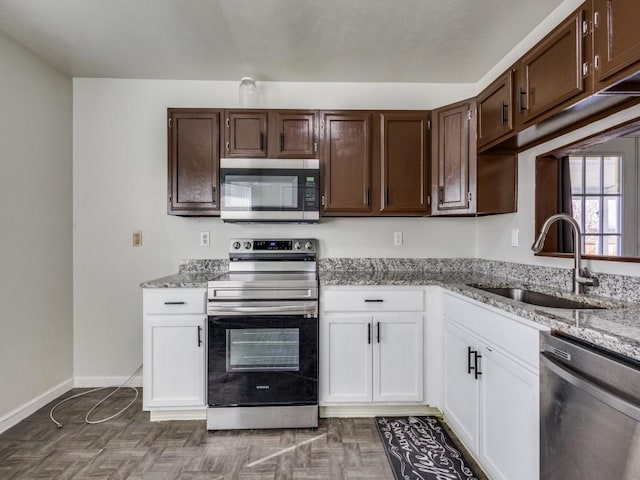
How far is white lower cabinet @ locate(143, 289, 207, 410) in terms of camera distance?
83.3 inches

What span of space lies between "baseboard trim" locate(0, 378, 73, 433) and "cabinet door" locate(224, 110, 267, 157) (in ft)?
7.20

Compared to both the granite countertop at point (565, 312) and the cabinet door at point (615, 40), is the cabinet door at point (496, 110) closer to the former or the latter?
the cabinet door at point (615, 40)

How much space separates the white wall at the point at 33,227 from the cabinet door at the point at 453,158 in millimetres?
2865

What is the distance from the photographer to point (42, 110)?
2408 millimetres

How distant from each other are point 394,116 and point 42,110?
8.46 ft

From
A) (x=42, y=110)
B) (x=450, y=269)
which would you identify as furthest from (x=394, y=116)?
(x=42, y=110)

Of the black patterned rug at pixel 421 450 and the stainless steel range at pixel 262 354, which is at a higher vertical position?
the stainless steel range at pixel 262 354

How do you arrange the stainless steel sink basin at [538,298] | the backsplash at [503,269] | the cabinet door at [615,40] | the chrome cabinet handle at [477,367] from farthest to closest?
the chrome cabinet handle at [477,367]
the stainless steel sink basin at [538,298]
the backsplash at [503,269]
the cabinet door at [615,40]

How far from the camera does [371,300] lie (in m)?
2.19

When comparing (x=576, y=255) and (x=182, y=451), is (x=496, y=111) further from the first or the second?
(x=182, y=451)

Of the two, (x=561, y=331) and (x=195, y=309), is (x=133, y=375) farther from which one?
(x=561, y=331)

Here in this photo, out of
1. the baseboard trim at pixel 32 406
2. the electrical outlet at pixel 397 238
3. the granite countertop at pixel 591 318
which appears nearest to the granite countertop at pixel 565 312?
the granite countertop at pixel 591 318

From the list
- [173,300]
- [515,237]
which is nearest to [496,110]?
[515,237]

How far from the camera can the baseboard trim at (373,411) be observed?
2232mm
